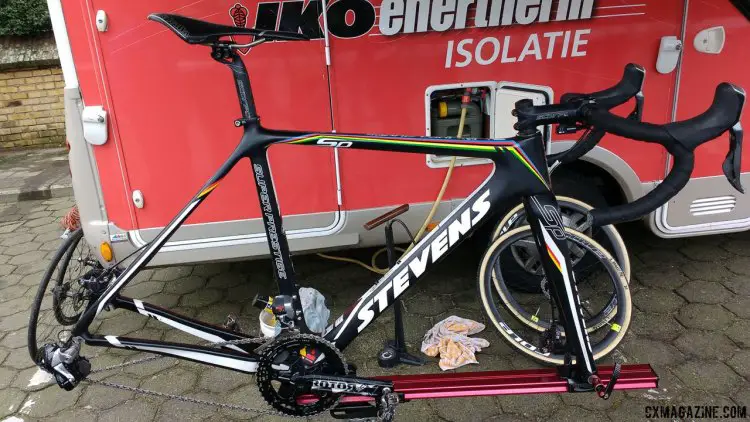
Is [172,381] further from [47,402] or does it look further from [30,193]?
[30,193]

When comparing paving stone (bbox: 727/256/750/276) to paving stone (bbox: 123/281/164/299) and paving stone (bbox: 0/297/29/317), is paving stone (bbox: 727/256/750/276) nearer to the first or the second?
paving stone (bbox: 123/281/164/299)

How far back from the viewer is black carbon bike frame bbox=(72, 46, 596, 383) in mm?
2012

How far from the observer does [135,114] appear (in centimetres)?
268

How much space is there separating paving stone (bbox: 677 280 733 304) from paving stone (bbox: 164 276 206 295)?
10.5 ft

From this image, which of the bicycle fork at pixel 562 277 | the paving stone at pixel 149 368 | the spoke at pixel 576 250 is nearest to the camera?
the bicycle fork at pixel 562 277

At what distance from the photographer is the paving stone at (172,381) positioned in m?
2.77

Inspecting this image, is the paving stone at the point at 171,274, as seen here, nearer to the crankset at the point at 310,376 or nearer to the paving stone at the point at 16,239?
the paving stone at the point at 16,239

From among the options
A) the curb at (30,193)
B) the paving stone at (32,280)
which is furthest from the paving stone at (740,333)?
the curb at (30,193)

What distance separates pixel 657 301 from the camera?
3.23 meters

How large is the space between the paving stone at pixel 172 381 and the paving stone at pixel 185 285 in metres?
0.94

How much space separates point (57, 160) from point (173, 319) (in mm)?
6076

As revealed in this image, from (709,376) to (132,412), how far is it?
2822mm

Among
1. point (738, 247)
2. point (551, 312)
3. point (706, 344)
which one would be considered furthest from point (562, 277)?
point (738, 247)

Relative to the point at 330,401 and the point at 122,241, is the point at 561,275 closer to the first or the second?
the point at 330,401
